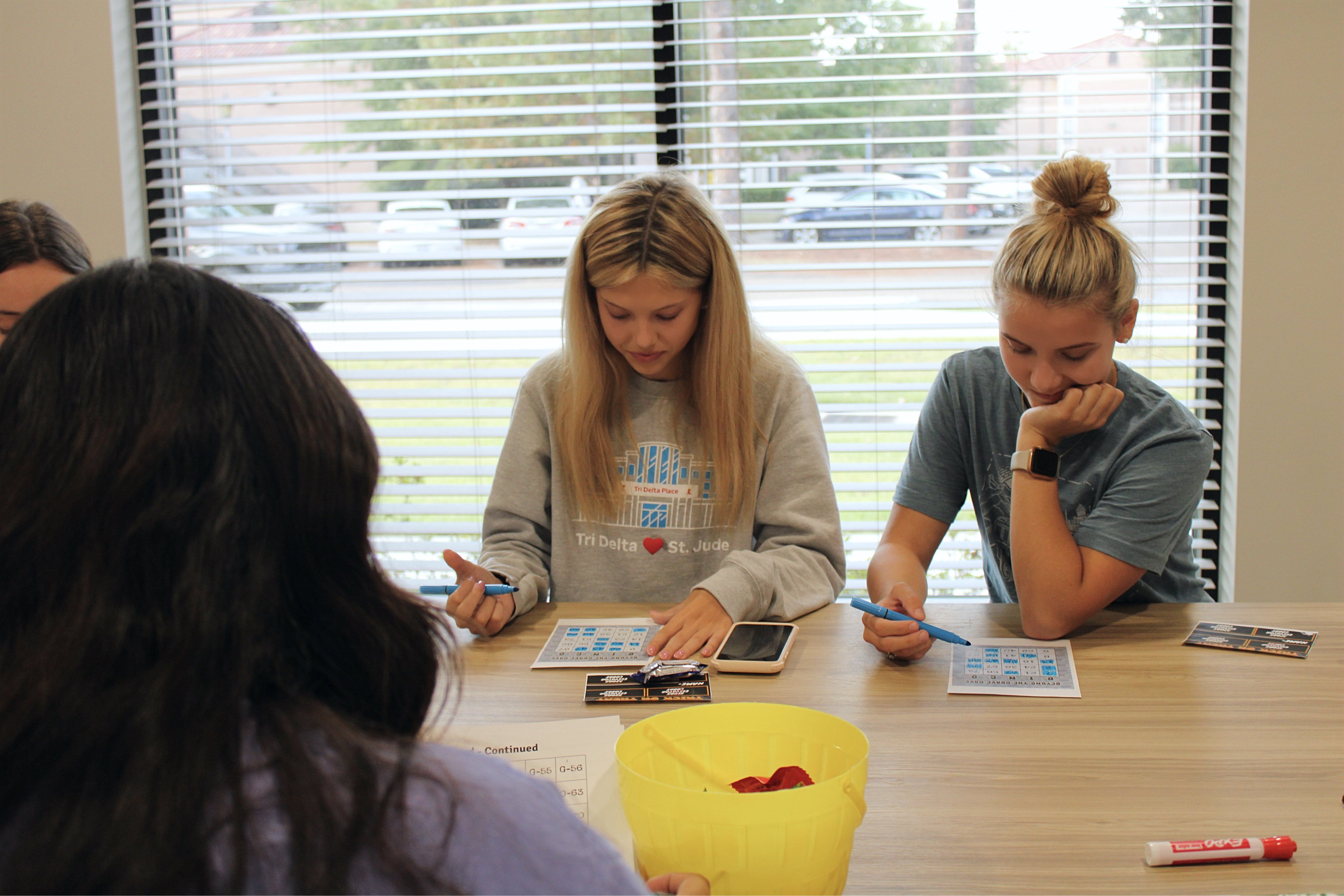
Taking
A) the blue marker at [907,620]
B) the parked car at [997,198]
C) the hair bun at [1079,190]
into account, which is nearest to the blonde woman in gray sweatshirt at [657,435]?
the blue marker at [907,620]

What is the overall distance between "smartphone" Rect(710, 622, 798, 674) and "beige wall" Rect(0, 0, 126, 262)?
91.9 inches

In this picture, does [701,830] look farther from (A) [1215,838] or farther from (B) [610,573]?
(B) [610,573]

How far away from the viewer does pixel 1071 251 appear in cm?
142

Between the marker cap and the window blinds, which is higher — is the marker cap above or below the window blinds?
below

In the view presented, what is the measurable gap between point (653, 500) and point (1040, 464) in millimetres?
643

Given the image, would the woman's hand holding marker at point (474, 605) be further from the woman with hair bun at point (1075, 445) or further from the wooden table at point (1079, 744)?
the woman with hair bun at point (1075, 445)

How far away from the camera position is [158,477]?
1.59ft

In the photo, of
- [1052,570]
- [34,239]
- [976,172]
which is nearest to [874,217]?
[976,172]

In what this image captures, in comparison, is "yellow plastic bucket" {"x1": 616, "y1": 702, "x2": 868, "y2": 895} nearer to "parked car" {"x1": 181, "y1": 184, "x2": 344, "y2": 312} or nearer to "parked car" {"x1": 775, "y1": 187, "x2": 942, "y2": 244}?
"parked car" {"x1": 775, "y1": 187, "x2": 942, "y2": 244}

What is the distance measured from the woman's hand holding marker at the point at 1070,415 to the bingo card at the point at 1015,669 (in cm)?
32

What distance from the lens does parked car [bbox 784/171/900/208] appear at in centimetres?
257

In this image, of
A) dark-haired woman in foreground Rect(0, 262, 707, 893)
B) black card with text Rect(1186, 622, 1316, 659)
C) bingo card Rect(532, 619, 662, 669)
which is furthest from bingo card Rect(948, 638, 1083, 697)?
dark-haired woman in foreground Rect(0, 262, 707, 893)

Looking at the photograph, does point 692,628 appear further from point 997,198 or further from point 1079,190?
point 997,198

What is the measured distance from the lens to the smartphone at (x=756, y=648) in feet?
4.11
